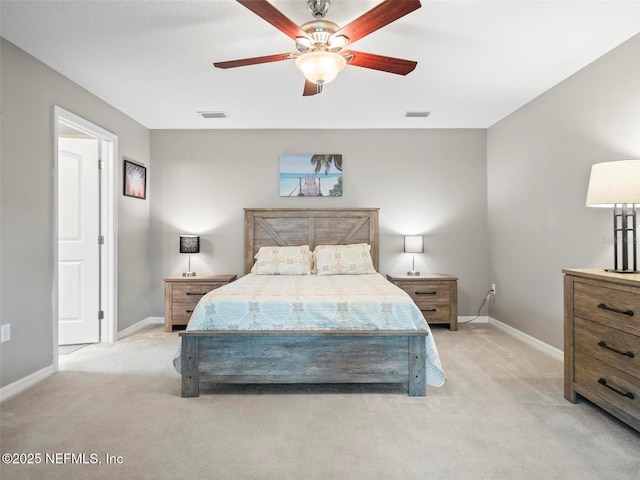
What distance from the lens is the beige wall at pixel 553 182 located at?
9.22 feet

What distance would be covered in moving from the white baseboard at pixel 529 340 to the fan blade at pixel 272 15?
11.3 feet

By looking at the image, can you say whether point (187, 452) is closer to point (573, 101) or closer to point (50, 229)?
point (50, 229)

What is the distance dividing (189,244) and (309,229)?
149 centimetres

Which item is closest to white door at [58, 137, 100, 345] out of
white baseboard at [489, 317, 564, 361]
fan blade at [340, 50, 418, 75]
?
fan blade at [340, 50, 418, 75]

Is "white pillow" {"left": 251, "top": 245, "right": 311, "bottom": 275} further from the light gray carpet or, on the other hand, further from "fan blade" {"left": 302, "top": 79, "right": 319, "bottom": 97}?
"fan blade" {"left": 302, "top": 79, "right": 319, "bottom": 97}

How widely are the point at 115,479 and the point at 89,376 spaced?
5.11ft

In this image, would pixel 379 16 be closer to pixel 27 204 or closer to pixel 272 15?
pixel 272 15

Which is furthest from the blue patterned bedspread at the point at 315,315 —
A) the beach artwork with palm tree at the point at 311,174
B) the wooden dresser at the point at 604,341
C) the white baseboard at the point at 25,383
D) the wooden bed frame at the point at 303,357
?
the beach artwork with palm tree at the point at 311,174

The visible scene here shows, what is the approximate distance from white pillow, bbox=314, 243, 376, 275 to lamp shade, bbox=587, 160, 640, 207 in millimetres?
2255

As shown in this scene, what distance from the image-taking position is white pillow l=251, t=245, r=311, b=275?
13.5ft

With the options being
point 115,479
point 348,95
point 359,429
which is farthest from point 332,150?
point 115,479

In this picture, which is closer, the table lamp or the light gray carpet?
the light gray carpet

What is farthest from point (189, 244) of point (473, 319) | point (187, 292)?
point (473, 319)

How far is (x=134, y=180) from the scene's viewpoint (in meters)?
4.47
